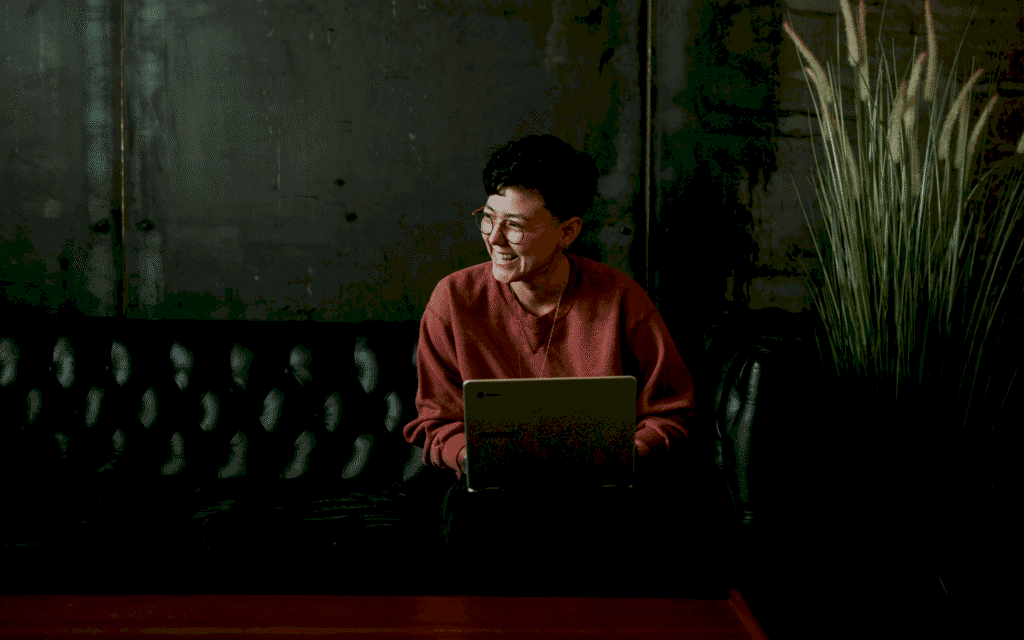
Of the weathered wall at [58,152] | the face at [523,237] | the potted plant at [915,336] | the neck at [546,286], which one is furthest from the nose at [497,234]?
the weathered wall at [58,152]

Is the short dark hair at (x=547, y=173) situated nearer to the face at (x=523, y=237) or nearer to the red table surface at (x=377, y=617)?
the face at (x=523, y=237)

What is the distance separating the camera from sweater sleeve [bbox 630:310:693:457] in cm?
140

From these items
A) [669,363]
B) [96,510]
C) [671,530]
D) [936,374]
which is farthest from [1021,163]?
[96,510]

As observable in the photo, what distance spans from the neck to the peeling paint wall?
0.44 meters

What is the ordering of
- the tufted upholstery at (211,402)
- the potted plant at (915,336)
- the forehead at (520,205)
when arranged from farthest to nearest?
1. the tufted upholstery at (211,402)
2. the forehead at (520,205)
3. the potted plant at (915,336)

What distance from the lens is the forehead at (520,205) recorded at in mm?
1407

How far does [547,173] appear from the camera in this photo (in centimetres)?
141

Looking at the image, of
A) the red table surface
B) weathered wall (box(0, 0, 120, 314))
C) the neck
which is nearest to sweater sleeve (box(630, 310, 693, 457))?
the neck

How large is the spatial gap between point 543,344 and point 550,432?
447mm

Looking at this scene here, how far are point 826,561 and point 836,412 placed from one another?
0.33 m

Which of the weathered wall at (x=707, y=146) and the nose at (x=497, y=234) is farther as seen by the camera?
the weathered wall at (x=707, y=146)

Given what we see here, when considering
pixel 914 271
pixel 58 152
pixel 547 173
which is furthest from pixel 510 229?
pixel 58 152

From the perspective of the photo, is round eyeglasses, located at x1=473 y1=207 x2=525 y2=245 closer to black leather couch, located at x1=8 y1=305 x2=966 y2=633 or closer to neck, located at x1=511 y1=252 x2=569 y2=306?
neck, located at x1=511 y1=252 x2=569 y2=306

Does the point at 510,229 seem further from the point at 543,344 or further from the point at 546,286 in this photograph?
the point at 543,344
